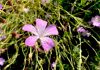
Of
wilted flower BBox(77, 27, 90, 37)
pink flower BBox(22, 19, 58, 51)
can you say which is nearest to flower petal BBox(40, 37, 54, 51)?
pink flower BBox(22, 19, 58, 51)

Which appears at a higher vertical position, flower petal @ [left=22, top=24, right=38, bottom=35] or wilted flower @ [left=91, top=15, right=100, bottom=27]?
flower petal @ [left=22, top=24, right=38, bottom=35]

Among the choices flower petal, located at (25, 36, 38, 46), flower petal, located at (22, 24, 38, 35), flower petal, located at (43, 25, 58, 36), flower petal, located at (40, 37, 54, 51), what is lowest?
flower petal, located at (40, 37, 54, 51)

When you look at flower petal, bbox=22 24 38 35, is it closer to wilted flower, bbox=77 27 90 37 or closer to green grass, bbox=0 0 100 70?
green grass, bbox=0 0 100 70

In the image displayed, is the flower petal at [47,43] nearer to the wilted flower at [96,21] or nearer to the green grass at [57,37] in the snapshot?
the green grass at [57,37]

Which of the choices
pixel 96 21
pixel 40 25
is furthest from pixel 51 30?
pixel 96 21

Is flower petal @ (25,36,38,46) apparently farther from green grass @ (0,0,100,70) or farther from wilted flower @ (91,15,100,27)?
wilted flower @ (91,15,100,27)

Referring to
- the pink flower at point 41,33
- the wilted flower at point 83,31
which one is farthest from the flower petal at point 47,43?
the wilted flower at point 83,31

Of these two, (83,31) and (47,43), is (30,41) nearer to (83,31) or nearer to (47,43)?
(47,43)
